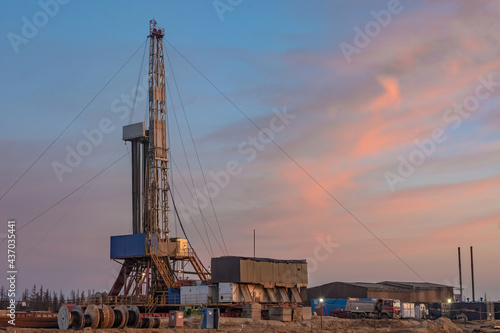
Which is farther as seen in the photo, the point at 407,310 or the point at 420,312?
the point at 420,312

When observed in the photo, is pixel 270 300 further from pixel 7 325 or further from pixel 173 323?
pixel 7 325

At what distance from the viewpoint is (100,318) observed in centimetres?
3262

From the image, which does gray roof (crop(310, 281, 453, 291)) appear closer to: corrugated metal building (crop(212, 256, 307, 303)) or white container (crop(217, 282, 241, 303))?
corrugated metal building (crop(212, 256, 307, 303))

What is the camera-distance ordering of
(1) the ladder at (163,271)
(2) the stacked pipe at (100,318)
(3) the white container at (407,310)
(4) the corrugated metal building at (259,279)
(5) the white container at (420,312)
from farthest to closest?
1. (1) the ladder at (163,271)
2. (5) the white container at (420,312)
3. (3) the white container at (407,310)
4. (4) the corrugated metal building at (259,279)
5. (2) the stacked pipe at (100,318)

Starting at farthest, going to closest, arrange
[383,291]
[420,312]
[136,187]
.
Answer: [383,291] < [136,187] < [420,312]

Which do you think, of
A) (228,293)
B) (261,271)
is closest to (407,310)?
(261,271)

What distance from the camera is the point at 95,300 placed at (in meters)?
58.4

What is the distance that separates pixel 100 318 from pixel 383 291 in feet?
150

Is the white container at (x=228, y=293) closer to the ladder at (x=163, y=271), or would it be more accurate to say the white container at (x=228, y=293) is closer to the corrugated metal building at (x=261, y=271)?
the corrugated metal building at (x=261, y=271)

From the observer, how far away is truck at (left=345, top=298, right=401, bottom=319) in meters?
51.8

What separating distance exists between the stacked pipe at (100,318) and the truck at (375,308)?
22.2 metres

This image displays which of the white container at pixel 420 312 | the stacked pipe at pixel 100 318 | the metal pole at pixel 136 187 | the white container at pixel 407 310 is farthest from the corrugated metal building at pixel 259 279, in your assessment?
the stacked pipe at pixel 100 318

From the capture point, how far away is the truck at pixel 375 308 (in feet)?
170

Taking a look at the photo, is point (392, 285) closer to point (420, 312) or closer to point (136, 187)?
point (420, 312)
